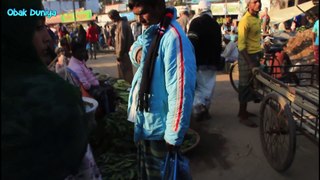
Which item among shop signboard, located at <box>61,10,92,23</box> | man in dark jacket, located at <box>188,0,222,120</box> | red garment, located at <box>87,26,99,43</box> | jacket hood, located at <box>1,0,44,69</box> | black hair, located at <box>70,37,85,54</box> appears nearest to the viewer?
jacket hood, located at <box>1,0,44,69</box>

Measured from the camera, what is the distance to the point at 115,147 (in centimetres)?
369

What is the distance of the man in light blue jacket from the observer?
205cm

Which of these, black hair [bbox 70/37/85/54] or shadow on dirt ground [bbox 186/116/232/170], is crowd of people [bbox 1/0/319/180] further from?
shadow on dirt ground [bbox 186/116/232/170]

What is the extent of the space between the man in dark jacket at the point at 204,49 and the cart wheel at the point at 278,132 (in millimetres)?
1614

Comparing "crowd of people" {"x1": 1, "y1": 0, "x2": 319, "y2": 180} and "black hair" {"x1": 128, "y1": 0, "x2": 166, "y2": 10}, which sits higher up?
"black hair" {"x1": 128, "y1": 0, "x2": 166, "y2": 10}

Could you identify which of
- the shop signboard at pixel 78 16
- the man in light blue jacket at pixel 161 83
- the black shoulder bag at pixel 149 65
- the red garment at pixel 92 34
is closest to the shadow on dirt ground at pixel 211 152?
the man in light blue jacket at pixel 161 83

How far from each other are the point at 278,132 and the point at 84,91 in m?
2.26

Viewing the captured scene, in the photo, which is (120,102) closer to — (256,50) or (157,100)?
(256,50)

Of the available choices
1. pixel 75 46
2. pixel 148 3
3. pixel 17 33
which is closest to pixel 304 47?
pixel 148 3

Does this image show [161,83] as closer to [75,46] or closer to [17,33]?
[17,33]

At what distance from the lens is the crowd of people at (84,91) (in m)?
1.07

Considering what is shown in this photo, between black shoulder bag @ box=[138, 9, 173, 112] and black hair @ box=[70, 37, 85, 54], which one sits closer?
black shoulder bag @ box=[138, 9, 173, 112]

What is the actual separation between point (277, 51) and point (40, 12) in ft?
12.0

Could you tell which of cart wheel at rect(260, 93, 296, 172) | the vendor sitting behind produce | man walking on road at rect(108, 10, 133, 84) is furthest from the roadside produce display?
man walking on road at rect(108, 10, 133, 84)
